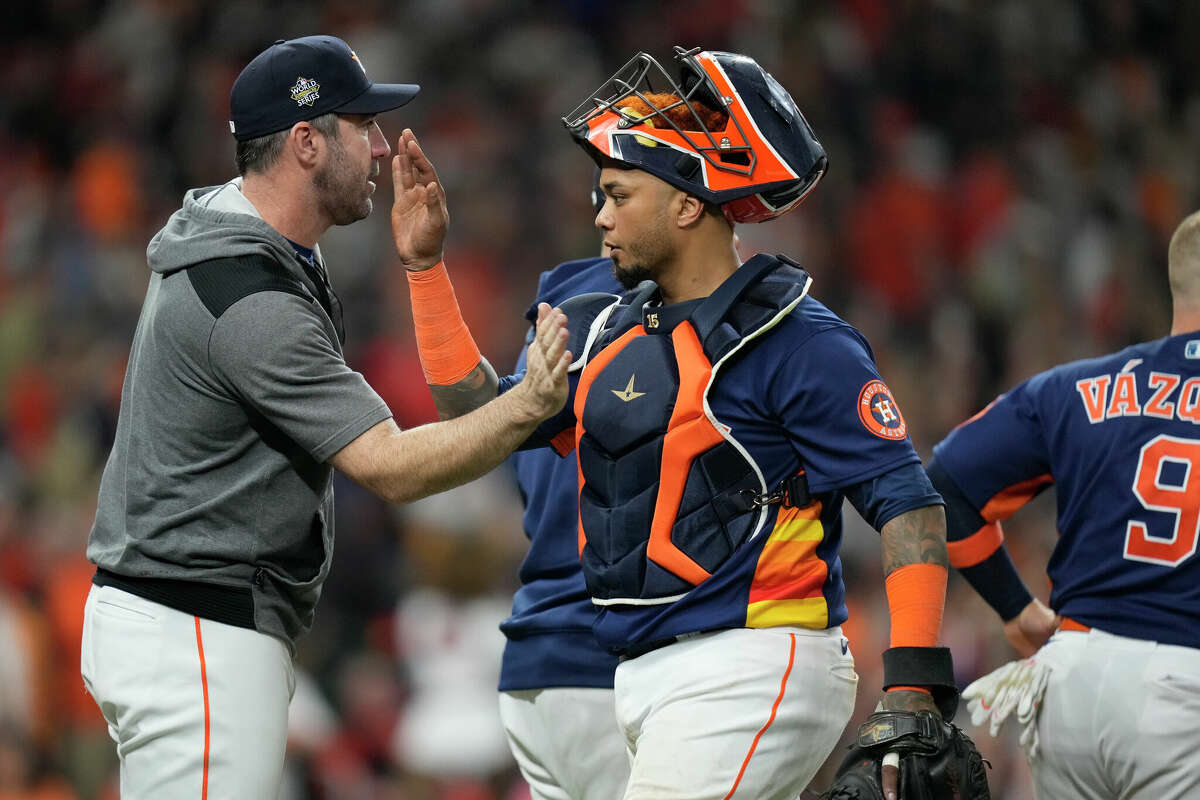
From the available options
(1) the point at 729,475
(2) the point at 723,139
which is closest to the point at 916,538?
(1) the point at 729,475

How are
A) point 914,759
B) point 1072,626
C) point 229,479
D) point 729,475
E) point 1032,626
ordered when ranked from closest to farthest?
point 914,759
point 729,475
point 229,479
point 1072,626
point 1032,626

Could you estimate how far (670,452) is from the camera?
3.35 m

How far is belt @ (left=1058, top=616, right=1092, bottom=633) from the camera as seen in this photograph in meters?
4.14

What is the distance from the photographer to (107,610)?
362 centimetres

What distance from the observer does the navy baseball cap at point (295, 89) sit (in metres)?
3.88

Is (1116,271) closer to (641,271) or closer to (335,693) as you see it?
(335,693)

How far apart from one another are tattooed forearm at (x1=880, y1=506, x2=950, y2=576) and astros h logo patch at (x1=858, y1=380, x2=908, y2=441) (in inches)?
6.8

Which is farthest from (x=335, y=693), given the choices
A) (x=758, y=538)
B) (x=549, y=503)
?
(x=758, y=538)

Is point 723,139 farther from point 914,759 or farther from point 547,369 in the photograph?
point 914,759

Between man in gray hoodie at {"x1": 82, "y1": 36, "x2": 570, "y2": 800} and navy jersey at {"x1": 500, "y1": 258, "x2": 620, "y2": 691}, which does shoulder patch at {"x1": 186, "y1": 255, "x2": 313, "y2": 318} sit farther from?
navy jersey at {"x1": 500, "y1": 258, "x2": 620, "y2": 691}

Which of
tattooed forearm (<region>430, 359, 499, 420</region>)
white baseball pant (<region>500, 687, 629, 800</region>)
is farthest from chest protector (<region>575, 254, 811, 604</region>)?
white baseball pant (<region>500, 687, 629, 800</region>)

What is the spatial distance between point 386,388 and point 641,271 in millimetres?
5409

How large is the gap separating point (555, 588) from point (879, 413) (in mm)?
1348

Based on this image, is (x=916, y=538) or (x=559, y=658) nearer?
(x=916, y=538)
